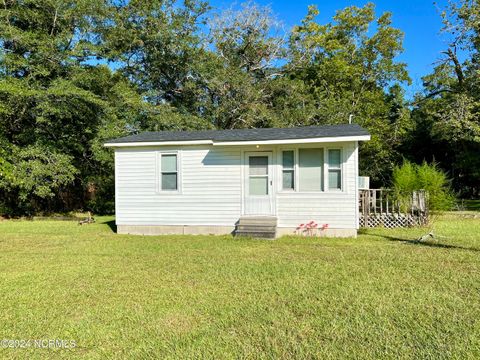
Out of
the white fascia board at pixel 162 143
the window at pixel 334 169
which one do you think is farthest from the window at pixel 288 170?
the white fascia board at pixel 162 143

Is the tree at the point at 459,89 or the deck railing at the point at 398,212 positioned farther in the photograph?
the tree at the point at 459,89

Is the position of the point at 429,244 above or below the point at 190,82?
below

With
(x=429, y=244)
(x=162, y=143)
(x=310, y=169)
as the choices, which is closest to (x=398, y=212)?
(x=429, y=244)

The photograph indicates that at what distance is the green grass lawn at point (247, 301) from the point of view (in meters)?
3.24

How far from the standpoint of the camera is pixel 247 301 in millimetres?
4371

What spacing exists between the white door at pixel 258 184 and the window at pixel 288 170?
1.22ft

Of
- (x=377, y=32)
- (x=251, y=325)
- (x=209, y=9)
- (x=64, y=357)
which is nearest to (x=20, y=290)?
(x=64, y=357)

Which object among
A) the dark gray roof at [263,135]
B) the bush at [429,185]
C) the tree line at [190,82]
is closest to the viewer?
the dark gray roof at [263,135]

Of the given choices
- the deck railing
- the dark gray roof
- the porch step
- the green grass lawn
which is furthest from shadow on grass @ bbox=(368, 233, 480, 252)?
the porch step

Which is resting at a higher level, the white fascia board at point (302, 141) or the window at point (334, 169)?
the white fascia board at point (302, 141)

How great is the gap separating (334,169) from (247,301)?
19.8 feet

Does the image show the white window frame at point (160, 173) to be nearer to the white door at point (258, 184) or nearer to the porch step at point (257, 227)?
the white door at point (258, 184)

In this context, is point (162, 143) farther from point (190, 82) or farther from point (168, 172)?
point (190, 82)

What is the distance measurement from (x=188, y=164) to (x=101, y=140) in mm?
7220
